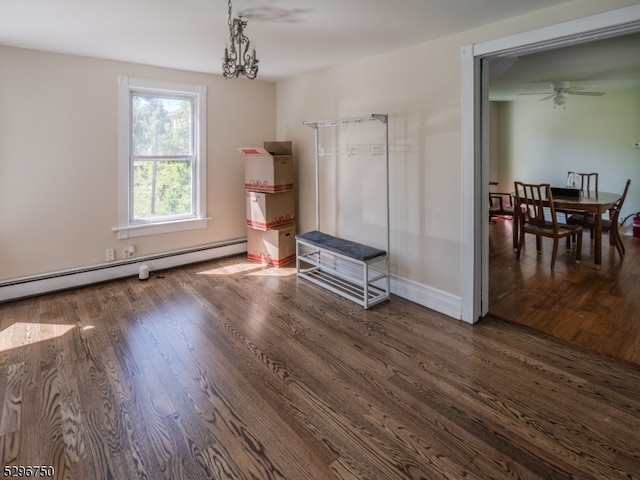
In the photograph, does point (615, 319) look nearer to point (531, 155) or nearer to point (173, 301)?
point (173, 301)

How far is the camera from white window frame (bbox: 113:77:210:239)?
3.97 m

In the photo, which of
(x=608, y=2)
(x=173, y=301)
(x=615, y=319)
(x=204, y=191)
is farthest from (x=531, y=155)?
(x=173, y=301)

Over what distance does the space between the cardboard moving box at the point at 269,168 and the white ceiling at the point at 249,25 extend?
1.11 m

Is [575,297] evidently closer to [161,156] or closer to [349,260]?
[349,260]

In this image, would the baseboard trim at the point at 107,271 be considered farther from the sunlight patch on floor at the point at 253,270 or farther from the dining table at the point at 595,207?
the dining table at the point at 595,207

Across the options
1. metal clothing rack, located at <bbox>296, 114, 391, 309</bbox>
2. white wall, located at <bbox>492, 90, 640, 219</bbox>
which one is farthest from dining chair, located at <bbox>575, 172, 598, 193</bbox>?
metal clothing rack, located at <bbox>296, 114, 391, 309</bbox>

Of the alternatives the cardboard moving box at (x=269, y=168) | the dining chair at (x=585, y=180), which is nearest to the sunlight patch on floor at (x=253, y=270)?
the cardboard moving box at (x=269, y=168)

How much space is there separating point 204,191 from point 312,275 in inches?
67.8

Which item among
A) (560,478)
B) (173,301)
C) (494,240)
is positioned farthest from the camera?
(494,240)

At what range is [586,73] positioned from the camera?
459 cm

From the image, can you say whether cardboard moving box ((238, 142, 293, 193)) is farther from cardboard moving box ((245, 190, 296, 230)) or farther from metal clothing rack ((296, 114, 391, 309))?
metal clothing rack ((296, 114, 391, 309))

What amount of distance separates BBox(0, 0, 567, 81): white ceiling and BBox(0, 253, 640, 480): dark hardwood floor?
2288 millimetres

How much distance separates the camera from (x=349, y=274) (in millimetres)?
4125

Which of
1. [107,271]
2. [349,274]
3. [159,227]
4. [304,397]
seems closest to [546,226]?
[349,274]
